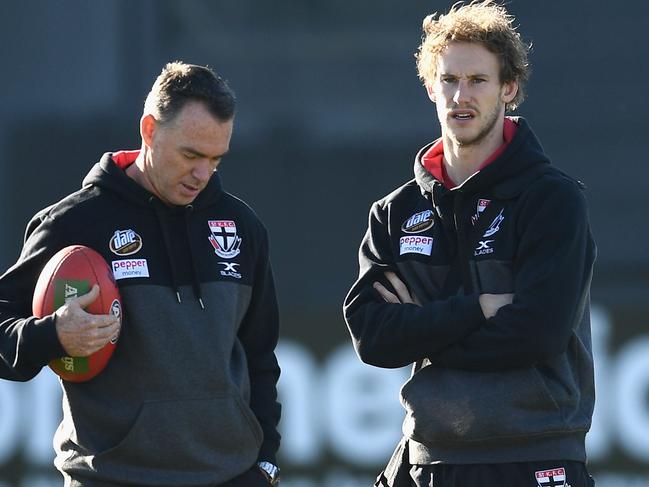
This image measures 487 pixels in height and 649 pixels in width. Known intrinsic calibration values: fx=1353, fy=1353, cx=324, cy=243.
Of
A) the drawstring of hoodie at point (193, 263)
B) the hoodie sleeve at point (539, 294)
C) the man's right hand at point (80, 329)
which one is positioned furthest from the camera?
the drawstring of hoodie at point (193, 263)

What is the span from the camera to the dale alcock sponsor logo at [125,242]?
10.9 feet

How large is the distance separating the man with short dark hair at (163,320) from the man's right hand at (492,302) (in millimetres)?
604

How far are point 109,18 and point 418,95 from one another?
5.15ft

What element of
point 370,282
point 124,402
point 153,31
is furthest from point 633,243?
point 124,402

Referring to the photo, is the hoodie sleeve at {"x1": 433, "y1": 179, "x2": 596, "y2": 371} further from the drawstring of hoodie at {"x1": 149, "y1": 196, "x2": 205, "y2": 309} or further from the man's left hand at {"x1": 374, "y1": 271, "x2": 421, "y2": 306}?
the drawstring of hoodie at {"x1": 149, "y1": 196, "x2": 205, "y2": 309}

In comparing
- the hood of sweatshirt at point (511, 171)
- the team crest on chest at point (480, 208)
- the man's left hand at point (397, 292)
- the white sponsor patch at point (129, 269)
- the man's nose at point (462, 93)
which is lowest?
the man's left hand at point (397, 292)

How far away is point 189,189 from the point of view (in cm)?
335

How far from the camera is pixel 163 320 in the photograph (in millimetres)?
3271

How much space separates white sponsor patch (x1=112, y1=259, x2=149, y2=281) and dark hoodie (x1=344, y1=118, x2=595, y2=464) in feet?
1.86

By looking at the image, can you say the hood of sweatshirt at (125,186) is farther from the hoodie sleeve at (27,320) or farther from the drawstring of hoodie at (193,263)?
the hoodie sleeve at (27,320)

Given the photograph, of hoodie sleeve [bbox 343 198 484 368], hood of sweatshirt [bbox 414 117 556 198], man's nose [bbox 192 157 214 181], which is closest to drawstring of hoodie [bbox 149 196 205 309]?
man's nose [bbox 192 157 214 181]

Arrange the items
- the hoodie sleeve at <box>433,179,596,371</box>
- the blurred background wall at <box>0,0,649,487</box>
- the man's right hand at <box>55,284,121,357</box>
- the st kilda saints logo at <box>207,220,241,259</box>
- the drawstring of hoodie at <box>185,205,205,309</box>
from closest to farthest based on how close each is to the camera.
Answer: the man's right hand at <box>55,284,121,357</box> < the hoodie sleeve at <box>433,179,596,371</box> < the drawstring of hoodie at <box>185,205,205,309</box> < the st kilda saints logo at <box>207,220,241,259</box> < the blurred background wall at <box>0,0,649,487</box>

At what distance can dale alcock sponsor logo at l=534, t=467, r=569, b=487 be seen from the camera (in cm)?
327

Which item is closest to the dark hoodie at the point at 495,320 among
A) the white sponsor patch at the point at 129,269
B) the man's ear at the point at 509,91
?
the man's ear at the point at 509,91
